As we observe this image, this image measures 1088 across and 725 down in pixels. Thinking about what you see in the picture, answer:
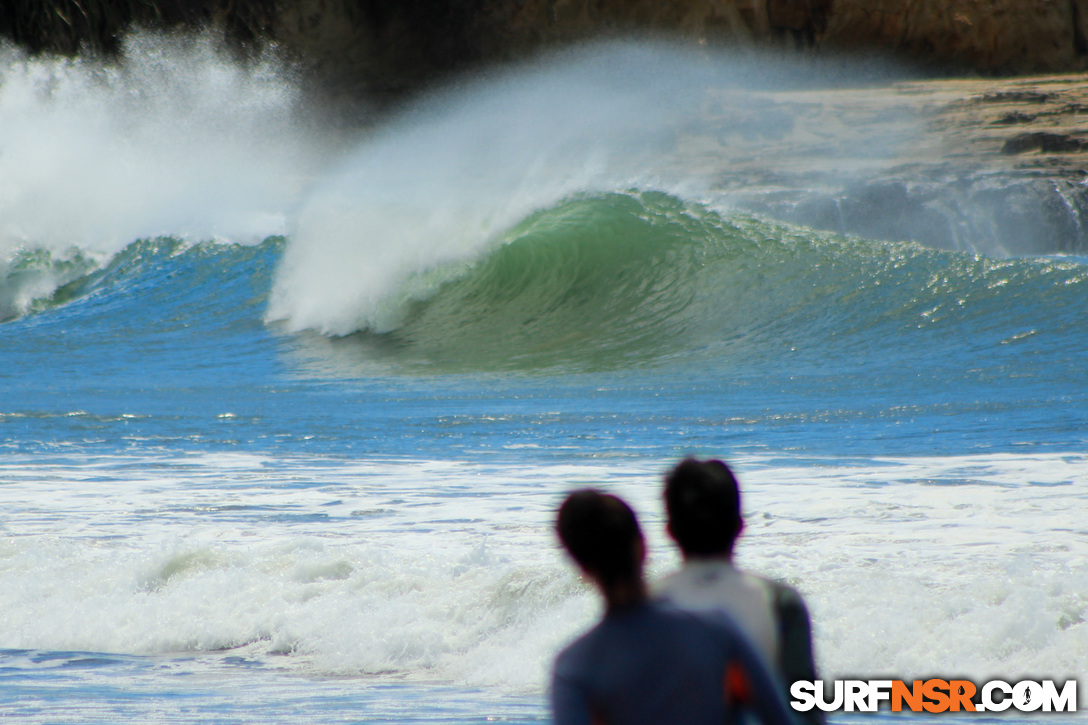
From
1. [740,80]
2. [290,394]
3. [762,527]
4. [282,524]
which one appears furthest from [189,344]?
[740,80]

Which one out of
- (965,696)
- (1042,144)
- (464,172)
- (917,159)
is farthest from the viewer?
(1042,144)

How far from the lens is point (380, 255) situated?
1382cm

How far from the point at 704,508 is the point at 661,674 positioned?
24 centimetres

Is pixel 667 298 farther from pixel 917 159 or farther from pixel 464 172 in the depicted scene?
pixel 917 159

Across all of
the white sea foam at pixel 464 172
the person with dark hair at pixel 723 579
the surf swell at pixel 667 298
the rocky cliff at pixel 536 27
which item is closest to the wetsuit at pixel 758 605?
the person with dark hair at pixel 723 579

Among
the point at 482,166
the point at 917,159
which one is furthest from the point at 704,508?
the point at 917,159

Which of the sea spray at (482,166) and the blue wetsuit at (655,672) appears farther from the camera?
the sea spray at (482,166)

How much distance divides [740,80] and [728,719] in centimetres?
2533

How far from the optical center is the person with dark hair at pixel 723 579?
1.30 metres

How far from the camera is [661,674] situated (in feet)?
3.83

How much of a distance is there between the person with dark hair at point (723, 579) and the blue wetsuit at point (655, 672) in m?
0.10

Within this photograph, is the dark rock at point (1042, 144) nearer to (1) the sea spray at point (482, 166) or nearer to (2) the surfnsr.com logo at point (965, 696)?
(1) the sea spray at point (482, 166)

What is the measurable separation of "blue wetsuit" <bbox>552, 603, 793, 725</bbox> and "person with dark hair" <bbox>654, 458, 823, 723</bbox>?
104 mm

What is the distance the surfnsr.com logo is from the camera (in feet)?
9.10
